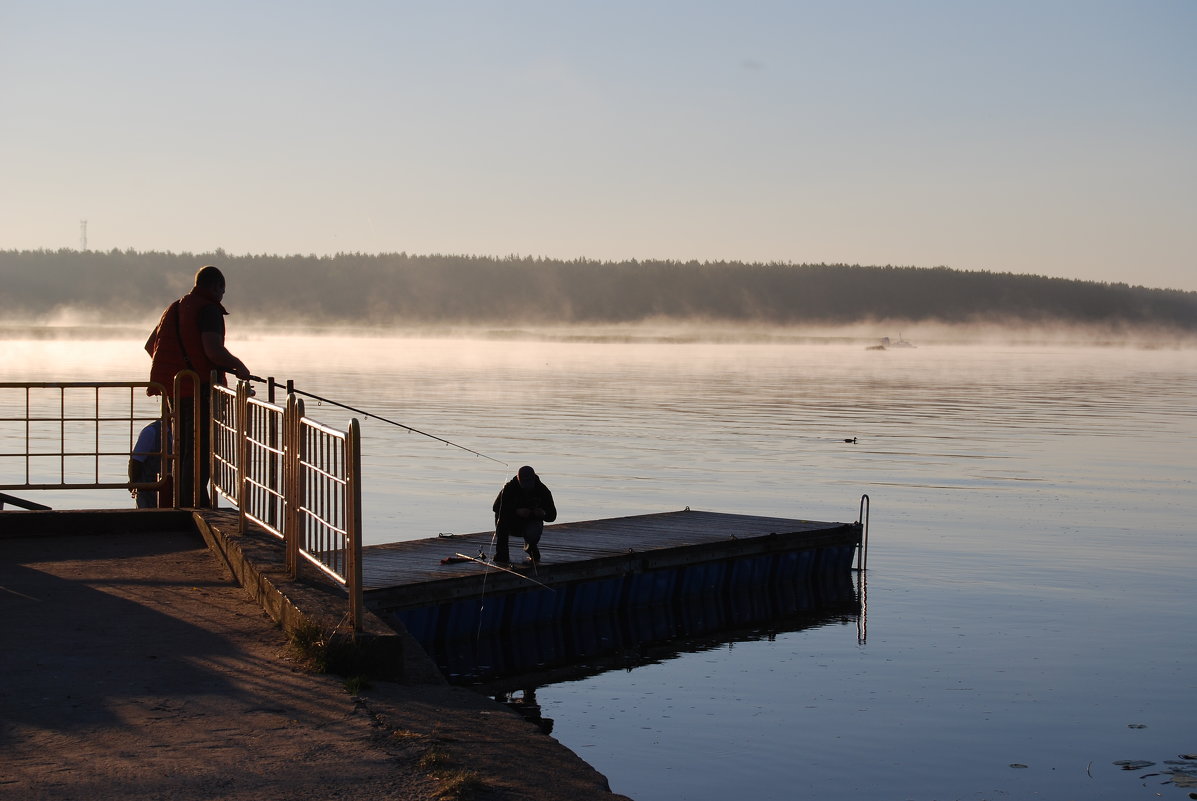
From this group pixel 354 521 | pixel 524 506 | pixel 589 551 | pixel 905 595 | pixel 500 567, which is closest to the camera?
pixel 354 521

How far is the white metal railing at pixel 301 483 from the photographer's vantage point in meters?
7.58

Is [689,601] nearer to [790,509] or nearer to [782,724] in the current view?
[782,724]

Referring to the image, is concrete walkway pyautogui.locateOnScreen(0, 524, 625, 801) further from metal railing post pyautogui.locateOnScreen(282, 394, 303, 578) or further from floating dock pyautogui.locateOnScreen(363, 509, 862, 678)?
floating dock pyautogui.locateOnScreen(363, 509, 862, 678)

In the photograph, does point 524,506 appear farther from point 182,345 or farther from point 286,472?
point 286,472

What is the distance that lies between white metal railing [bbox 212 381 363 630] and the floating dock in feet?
5.01

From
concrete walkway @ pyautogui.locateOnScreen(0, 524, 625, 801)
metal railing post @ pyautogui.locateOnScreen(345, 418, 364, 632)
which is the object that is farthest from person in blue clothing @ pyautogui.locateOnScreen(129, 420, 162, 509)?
metal railing post @ pyautogui.locateOnScreen(345, 418, 364, 632)

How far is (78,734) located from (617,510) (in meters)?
19.2

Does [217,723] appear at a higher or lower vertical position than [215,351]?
lower

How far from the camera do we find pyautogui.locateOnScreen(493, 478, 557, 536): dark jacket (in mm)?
12672

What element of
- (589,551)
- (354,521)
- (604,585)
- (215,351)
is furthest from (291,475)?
(589,551)

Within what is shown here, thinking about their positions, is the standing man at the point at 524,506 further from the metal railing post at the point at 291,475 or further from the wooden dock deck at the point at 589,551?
the metal railing post at the point at 291,475

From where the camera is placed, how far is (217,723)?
6.46m

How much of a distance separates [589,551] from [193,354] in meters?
4.66

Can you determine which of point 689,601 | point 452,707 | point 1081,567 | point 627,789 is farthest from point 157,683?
point 1081,567
